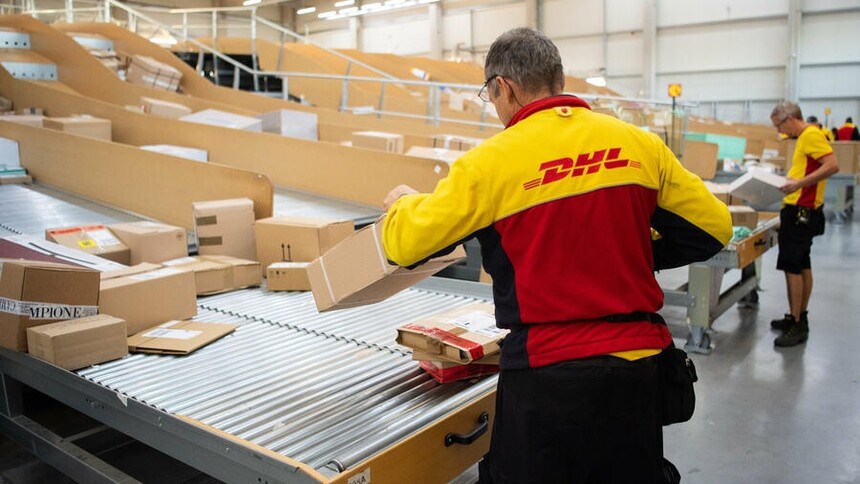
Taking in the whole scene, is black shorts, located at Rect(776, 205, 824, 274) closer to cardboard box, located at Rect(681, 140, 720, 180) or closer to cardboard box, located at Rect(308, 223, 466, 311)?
cardboard box, located at Rect(308, 223, 466, 311)

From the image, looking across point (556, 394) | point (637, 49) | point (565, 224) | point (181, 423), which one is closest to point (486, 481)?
point (556, 394)

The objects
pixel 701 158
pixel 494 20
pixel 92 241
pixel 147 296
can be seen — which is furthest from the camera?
pixel 494 20

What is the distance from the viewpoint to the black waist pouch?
148cm

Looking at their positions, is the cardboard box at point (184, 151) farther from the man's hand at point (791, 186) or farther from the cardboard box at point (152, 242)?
the man's hand at point (791, 186)

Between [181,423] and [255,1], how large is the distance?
53.4 ft

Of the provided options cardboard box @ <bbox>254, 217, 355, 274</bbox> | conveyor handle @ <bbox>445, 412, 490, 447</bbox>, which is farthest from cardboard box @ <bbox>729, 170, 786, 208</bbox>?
conveyor handle @ <bbox>445, 412, 490, 447</bbox>

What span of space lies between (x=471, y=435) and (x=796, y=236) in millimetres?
3387

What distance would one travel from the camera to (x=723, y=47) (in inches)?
651

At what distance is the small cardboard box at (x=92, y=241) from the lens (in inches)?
122

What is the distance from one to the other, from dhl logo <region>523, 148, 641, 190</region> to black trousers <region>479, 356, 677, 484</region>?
1.19 feet

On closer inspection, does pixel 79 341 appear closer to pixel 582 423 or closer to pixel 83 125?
pixel 582 423

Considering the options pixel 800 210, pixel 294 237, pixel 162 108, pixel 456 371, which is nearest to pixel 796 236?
pixel 800 210

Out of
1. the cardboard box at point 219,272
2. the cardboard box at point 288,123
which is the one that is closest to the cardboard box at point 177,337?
the cardboard box at point 219,272

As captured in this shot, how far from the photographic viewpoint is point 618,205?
53.1 inches
